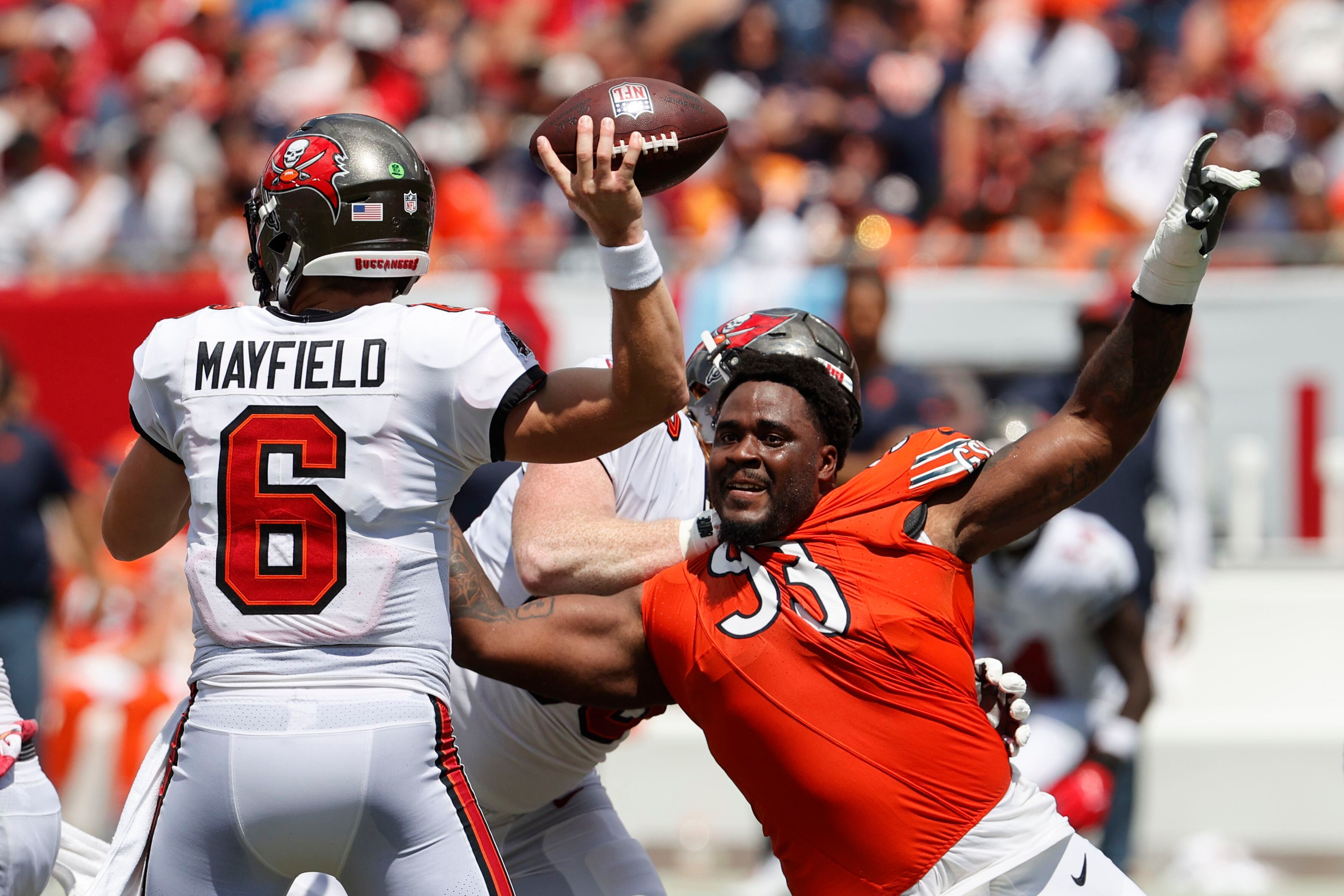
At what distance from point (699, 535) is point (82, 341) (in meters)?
6.51

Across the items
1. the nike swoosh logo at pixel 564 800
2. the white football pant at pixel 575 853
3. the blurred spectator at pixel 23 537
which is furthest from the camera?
the blurred spectator at pixel 23 537

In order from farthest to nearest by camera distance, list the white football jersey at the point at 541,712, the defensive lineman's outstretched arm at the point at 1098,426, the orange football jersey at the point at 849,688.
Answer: the white football jersey at the point at 541,712, the defensive lineman's outstretched arm at the point at 1098,426, the orange football jersey at the point at 849,688

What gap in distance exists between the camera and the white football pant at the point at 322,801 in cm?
278

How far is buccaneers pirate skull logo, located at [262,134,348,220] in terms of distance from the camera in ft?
9.77

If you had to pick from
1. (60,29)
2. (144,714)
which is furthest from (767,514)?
(60,29)

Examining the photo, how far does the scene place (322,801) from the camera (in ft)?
9.11

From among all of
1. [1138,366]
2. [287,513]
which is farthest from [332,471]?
[1138,366]

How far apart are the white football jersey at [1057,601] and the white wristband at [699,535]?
90.5 inches

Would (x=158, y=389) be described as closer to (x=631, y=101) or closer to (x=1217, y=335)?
(x=631, y=101)

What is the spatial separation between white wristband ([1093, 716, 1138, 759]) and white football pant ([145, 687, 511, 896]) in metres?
3.15

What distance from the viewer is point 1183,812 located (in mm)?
7098

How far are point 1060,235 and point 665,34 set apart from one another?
425 centimetres

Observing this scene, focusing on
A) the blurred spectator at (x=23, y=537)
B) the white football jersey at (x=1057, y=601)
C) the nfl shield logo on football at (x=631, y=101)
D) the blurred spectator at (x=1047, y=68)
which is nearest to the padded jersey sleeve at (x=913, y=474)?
the nfl shield logo on football at (x=631, y=101)

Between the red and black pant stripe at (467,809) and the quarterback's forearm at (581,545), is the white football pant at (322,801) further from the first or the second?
the quarterback's forearm at (581,545)
